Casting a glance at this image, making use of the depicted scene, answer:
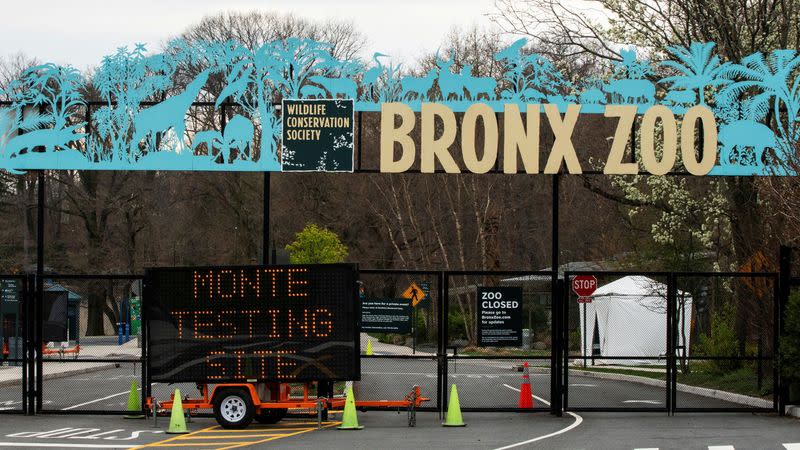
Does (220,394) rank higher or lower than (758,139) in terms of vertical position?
lower

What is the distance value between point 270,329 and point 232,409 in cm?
149

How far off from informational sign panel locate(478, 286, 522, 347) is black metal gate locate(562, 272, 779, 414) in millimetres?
906

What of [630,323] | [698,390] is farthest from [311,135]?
[630,323]

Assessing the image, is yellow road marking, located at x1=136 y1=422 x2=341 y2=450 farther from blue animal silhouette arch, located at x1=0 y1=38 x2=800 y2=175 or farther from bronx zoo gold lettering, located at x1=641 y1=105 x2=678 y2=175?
bronx zoo gold lettering, located at x1=641 y1=105 x2=678 y2=175

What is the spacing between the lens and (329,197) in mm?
57438

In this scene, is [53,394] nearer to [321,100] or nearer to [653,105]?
[321,100]

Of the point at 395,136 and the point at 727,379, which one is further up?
the point at 395,136

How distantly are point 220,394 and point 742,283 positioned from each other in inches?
499

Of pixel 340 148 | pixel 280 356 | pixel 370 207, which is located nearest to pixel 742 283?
pixel 340 148

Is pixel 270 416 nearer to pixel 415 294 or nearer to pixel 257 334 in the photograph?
pixel 257 334

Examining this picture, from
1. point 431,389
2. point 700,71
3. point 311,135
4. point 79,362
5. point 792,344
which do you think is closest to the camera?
point 792,344

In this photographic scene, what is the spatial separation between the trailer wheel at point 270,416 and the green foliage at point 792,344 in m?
9.12

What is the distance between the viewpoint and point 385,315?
2105cm

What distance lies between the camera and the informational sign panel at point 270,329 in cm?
1920
